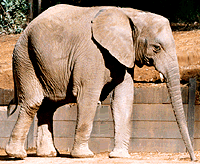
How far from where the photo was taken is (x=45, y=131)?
28.5 ft

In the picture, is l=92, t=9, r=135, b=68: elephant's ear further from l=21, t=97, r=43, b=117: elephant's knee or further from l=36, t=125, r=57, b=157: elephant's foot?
l=36, t=125, r=57, b=157: elephant's foot

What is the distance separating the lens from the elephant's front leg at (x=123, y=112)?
8.12 meters

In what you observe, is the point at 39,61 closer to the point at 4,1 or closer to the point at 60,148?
the point at 60,148

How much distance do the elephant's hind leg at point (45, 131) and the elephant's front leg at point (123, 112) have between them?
1.15m

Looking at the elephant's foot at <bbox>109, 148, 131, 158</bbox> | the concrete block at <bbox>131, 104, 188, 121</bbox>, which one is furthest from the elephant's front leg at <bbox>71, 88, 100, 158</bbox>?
the concrete block at <bbox>131, 104, 188, 121</bbox>

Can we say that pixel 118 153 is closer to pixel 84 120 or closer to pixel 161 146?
pixel 84 120

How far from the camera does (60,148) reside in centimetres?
1084

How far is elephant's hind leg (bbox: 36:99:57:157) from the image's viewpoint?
339 inches

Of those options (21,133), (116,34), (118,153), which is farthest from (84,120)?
(116,34)

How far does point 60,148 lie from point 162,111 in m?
2.25

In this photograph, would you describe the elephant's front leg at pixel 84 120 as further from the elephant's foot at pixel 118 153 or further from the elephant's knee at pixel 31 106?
the elephant's knee at pixel 31 106

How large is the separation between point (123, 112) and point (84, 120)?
2.60 ft

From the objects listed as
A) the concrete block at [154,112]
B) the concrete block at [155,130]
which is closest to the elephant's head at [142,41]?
the concrete block at [154,112]

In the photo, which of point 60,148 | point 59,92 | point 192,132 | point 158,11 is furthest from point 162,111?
point 158,11
